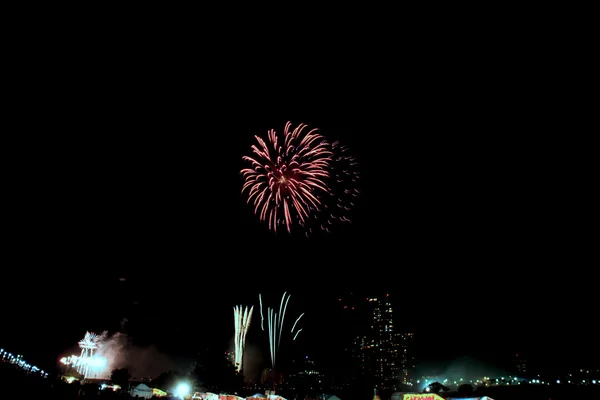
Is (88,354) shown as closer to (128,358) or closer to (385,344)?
(128,358)

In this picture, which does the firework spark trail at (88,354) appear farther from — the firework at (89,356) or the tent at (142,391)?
the tent at (142,391)

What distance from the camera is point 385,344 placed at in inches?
6683

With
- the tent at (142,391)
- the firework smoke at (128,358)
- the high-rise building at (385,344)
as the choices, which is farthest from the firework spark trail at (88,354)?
the high-rise building at (385,344)

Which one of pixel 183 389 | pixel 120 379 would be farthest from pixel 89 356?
pixel 183 389

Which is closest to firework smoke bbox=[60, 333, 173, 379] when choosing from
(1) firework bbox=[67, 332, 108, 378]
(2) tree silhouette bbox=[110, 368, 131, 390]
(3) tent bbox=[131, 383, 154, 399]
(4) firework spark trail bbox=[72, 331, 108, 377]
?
(1) firework bbox=[67, 332, 108, 378]

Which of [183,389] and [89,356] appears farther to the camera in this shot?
[89,356]

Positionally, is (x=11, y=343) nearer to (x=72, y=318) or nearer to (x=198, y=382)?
(x=72, y=318)

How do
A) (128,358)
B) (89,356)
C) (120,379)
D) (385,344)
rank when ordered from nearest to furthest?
(120,379), (89,356), (128,358), (385,344)

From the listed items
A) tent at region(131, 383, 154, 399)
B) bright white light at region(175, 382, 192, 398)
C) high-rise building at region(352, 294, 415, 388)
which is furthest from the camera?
high-rise building at region(352, 294, 415, 388)

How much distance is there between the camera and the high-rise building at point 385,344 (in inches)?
6462

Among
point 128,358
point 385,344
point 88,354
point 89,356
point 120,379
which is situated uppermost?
point 385,344

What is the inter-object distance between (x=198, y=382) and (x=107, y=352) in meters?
23.7

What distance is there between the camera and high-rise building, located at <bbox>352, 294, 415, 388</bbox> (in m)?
164

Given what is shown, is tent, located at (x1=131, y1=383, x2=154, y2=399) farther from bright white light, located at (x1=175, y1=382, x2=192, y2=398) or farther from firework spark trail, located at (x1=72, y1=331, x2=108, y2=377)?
firework spark trail, located at (x1=72, y1=331, x2=108, y2=377)
